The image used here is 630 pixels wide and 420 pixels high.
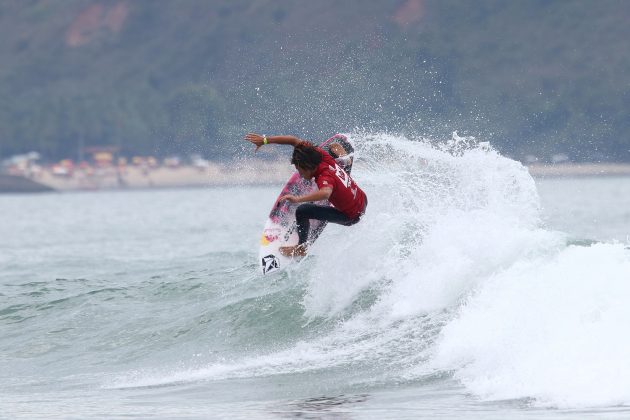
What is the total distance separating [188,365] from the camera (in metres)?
11.4

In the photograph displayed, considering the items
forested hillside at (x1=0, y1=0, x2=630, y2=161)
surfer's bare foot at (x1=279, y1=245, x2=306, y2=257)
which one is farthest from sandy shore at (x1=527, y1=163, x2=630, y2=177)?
surfer's bare foot at (x1=279, y1=245, x2=306, y2=257)

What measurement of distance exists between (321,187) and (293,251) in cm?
165

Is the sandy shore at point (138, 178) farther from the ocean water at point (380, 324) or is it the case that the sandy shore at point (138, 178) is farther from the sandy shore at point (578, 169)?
the ocean water at point (380, 324)

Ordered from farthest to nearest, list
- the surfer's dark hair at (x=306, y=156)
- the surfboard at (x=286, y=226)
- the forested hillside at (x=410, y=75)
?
1. the forested hillside at (x=410, y=75)
2. the surfboard at (x=286, y=226)
3. the surfer's dark hair at (x=306, y=156)

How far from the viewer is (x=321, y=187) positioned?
36.8ft

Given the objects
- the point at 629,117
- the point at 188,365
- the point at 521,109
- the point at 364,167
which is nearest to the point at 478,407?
the point at 188,365

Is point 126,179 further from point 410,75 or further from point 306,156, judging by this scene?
point 306,156

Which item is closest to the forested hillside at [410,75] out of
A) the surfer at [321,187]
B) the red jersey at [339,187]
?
the surfer at [321,187]

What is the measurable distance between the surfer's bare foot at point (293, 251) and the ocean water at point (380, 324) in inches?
20.3

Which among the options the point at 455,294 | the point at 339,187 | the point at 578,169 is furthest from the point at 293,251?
the point at 578,169

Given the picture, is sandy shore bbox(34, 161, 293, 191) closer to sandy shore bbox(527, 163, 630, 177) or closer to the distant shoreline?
the distant shoreline

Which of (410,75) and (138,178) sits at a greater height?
(138,178)

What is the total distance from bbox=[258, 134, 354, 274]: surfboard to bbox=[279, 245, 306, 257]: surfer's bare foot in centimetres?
4

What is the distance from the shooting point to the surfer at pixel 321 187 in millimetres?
11141
